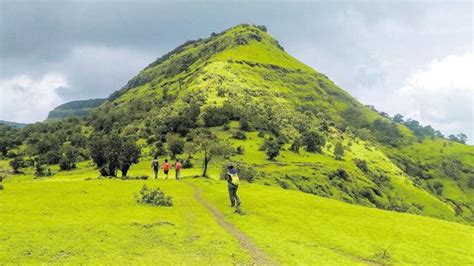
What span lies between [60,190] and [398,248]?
3404cm

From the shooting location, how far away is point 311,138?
168000 millimetres

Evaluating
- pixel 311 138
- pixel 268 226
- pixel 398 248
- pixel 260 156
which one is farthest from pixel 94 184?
pixel 311 138

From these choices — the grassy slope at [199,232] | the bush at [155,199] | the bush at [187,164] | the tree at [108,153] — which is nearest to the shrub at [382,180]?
the bush at [187,164]

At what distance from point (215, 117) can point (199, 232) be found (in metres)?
139

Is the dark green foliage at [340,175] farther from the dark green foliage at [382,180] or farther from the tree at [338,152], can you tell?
the tree at [338,152]

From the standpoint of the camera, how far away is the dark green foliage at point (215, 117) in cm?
16825

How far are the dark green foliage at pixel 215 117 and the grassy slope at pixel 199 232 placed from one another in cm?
12130

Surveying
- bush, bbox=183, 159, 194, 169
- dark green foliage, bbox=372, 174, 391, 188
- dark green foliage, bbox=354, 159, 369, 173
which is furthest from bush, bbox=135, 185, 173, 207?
dark green foliage, bbox=354, 159, 369, 173

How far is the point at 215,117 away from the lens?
16800cm

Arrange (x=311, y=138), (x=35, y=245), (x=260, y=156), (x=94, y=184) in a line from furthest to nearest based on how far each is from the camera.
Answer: (x=311, y=138) → (x=260, y=156) → (x=94, y=184) → (x=35, y=245)

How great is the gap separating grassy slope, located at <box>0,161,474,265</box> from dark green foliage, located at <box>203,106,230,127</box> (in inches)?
4775

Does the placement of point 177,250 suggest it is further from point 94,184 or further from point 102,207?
point 94,184

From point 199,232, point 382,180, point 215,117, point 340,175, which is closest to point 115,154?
point 199,232

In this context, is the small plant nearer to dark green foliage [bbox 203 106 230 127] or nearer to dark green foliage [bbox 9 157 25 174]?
dark green foliage [bbox 203 106 230 127]
